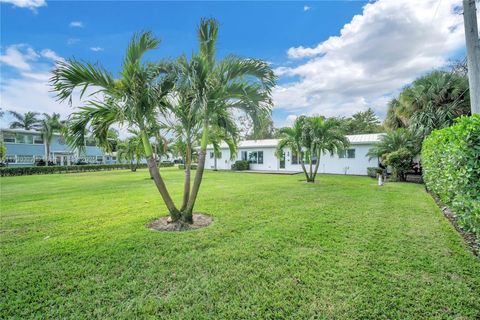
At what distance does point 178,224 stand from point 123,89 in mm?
3174

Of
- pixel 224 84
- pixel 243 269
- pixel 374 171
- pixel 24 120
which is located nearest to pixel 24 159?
pixel 24 120

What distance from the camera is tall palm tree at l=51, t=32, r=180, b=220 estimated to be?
4562mm

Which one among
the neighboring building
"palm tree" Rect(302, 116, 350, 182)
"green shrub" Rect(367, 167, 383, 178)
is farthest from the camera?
the neighboring building

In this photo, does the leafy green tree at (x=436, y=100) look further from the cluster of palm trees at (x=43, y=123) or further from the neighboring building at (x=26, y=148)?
the cluster of palm trees at (x=43, y=123)

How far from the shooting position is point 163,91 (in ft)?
17.4

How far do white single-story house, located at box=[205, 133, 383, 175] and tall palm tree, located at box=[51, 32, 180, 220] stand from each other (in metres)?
10.5

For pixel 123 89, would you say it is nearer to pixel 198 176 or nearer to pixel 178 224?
pixel 198 176

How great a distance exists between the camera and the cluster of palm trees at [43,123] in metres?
31.1

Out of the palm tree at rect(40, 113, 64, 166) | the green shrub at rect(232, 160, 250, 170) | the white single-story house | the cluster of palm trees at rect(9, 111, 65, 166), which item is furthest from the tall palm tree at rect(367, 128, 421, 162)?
the palm tree at rect(40, 113, 64, 166)

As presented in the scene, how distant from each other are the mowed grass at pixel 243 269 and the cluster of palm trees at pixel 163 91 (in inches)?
66.0

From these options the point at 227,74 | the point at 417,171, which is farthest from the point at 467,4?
the point at 417,171

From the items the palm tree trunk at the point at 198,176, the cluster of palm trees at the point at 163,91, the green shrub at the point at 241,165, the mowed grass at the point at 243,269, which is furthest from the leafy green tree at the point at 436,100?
the green shrub at the point at 241,165

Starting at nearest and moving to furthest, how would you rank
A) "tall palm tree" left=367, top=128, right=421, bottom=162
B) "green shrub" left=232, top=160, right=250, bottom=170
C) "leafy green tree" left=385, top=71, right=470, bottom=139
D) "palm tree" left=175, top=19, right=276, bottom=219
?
"palm tree" left=175, top=19, right=276, bottom=219 < "leafy green tree" left=385, top=71, right=470, bottom=139 < "tall palm tree" left=367, top=128, right=421, bottom=162 < "green shrub" left=232, top=160, right=250, bottom=170

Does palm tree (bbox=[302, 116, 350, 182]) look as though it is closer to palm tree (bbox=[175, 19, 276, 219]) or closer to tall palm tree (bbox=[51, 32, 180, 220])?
palm tree (bbox=[175, 19, 276, 219])
